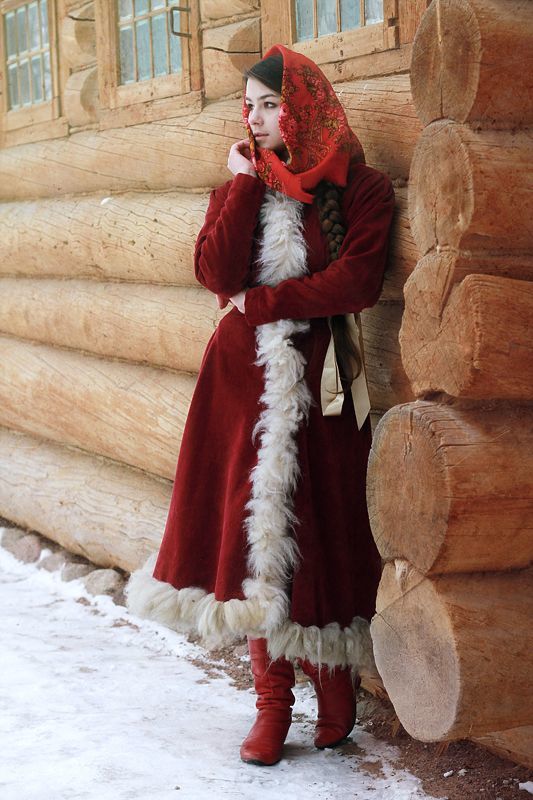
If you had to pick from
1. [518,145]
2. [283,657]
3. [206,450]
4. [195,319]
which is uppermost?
[518,145]

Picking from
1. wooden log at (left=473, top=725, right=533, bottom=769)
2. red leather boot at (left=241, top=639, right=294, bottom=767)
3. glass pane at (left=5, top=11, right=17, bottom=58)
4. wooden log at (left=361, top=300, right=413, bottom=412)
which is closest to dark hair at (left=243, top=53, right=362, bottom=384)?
wooden log at (left=361, top=300, right=413, bottom=412)

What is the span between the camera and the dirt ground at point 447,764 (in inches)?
126

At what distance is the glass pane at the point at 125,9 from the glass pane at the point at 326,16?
183cm

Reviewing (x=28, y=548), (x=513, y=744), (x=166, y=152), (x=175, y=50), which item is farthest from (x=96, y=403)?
(x=513, y=744)

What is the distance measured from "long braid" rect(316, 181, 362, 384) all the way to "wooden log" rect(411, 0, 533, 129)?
68 cm

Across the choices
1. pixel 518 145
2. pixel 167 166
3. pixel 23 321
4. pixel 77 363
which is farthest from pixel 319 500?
pixel 23 321

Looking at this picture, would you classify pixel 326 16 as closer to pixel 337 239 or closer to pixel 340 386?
pixel 337 239

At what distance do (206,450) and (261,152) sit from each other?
94cm

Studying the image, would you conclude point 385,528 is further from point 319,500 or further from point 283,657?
point 283,657

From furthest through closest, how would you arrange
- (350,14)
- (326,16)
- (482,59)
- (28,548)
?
(28,548), (326,16), (350,14), (482,59)

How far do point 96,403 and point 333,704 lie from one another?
7.88 feet

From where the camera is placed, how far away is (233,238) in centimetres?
340

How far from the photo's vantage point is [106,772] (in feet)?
11.3

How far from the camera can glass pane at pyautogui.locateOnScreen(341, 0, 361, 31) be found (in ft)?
12.7
